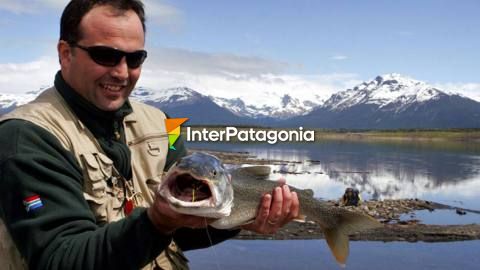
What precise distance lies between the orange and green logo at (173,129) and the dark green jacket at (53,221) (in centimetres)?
137

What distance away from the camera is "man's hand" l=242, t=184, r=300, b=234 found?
407cm

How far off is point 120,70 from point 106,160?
2.08 ft

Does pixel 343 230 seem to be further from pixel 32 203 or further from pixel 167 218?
pixel 32 203

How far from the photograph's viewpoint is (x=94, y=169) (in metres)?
3.50

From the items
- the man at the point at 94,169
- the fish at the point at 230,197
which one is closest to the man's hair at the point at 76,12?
the man at the point at 94,169

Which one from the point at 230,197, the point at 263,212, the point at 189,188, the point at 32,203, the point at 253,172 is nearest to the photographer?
the point at 189,188

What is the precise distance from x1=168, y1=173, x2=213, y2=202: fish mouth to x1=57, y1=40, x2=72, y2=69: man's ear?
1.52 meters

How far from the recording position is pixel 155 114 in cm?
462

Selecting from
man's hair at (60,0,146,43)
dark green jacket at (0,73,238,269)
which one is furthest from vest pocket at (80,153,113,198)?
man's hair at (60,0,146,43)

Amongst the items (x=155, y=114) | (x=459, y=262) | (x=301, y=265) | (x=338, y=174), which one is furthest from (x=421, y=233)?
(x=338, y=174)

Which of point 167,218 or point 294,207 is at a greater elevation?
point 167,218

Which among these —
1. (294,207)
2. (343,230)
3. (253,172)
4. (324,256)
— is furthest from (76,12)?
(324,256)

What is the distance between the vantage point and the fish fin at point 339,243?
511 centimetres

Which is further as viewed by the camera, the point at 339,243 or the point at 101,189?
the point at 339,243
